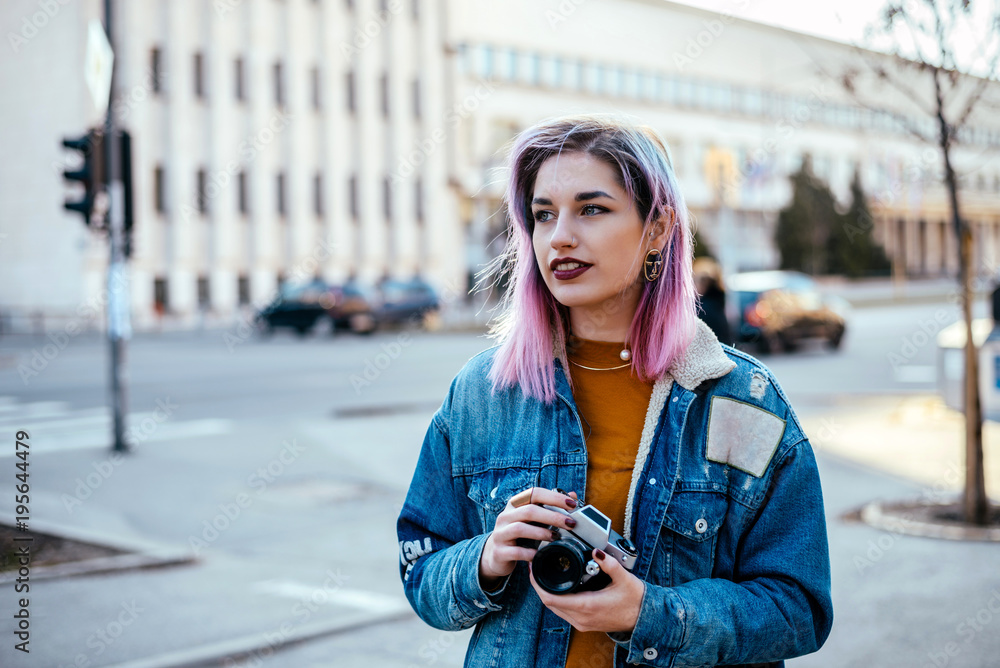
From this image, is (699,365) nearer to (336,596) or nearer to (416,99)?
(336,596)

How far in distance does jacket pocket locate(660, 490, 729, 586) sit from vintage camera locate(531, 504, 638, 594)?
0.20m

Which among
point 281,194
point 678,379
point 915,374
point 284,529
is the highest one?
point 281,194

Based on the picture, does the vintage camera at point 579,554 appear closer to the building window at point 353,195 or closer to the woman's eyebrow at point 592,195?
the woman's eyebrow at point 592,195

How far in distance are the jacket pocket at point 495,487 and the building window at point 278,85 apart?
146ft

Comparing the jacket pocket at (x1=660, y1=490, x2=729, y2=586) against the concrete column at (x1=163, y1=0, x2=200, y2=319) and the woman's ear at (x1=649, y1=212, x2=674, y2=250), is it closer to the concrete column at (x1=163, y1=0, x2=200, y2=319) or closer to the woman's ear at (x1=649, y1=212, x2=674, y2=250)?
the woman's ear at (x1=649, y1=212, x2=674, y2=250)

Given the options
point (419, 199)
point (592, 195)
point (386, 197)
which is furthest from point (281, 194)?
point (592, 195)

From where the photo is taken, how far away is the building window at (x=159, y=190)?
40594 millimetres

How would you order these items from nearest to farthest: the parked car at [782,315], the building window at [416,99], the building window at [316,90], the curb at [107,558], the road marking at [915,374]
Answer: the curb at [107,558] → the road marking at [915,374] → the parked car at [782,315] → the building window at [316,90] → the building window at [416,99]

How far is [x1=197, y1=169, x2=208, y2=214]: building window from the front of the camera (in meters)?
41.9

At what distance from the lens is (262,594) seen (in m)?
5.92

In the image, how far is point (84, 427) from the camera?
12.6m

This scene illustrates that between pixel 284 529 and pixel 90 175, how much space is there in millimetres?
5179

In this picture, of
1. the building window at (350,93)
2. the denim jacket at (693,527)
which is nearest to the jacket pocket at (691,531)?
the denim jacket at (693,527)

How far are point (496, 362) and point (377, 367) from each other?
18204mm
